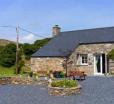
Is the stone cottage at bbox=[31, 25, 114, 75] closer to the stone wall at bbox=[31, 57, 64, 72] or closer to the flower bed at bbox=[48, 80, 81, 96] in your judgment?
the stone wall at bbox=[31, 57, 64, 72]

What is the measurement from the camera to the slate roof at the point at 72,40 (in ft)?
113

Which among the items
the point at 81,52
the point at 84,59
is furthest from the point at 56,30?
the point at 84,59

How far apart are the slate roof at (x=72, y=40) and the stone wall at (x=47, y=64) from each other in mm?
455

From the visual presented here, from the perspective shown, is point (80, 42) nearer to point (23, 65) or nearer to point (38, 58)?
point (38, 58)

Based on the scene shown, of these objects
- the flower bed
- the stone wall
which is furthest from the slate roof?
the flower bed

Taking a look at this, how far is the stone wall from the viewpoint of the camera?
34906 millimetres

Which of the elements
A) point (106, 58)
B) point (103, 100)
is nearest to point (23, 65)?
point (106, 58)

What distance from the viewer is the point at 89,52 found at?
1325 inches

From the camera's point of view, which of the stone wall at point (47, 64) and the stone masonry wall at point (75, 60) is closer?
the stone masonry wall at point (75, 60)

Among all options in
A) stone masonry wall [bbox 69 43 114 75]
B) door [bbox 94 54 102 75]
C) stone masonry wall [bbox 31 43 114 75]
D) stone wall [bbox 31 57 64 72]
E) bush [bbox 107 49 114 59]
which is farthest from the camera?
stone wall [bbox 31 57 64 72]

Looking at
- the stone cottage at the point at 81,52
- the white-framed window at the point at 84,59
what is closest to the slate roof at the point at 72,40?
the stone cottage at the point at 81,52

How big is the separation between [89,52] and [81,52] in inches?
36.5

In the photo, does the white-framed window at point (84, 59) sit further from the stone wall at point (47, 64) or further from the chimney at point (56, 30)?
the chimney at point (56, 30)

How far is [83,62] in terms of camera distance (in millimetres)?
34531
